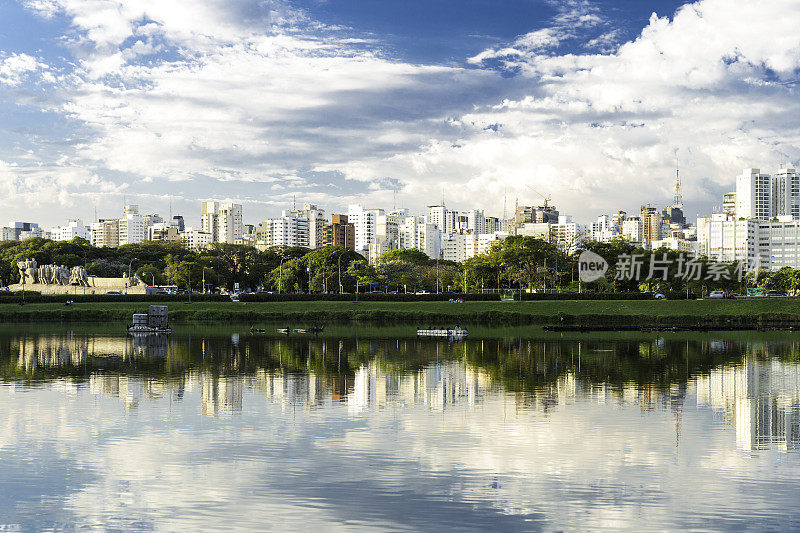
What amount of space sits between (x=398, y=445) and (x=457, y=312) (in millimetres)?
57129

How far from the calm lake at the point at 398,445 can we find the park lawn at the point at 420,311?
34165 millimetres

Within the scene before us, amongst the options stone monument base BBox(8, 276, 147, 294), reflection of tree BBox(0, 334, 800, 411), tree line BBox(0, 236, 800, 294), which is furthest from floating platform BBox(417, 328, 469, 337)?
stone monument base BBox(8, 276, 147, 294)

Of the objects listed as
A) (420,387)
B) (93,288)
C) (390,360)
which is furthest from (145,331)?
(420,387)

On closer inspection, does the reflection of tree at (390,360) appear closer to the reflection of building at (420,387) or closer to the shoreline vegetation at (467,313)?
the reflection of building at (420,387)

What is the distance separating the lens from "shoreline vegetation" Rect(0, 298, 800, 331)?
69.7 metres

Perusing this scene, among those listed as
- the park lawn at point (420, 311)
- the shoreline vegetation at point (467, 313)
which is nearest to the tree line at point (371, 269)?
the park lawn at point (420, 311)

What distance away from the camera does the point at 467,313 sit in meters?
75.6

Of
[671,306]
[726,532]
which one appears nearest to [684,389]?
[726,532]

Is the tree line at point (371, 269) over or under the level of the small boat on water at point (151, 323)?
over

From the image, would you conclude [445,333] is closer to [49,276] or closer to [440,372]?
[440,372]

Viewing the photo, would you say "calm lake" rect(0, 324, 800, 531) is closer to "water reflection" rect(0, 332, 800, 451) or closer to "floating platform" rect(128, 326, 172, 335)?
"water reflection" rect(0, 332, 800, 451)

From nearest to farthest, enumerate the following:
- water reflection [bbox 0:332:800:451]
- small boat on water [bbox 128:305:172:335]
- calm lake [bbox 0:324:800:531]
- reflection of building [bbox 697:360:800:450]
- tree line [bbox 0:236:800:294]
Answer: calm lake [bbox 0:324:800:531] < reflection of building [bbox 697:360:800:450] < water reflection [bbox 0:332:800:451] < small boat on water [bbox 128:305:172:335] < tree line [bbox 0:236:800:294]

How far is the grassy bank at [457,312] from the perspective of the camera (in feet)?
230

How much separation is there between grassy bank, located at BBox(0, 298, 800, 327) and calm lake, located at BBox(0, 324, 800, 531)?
31.4m
